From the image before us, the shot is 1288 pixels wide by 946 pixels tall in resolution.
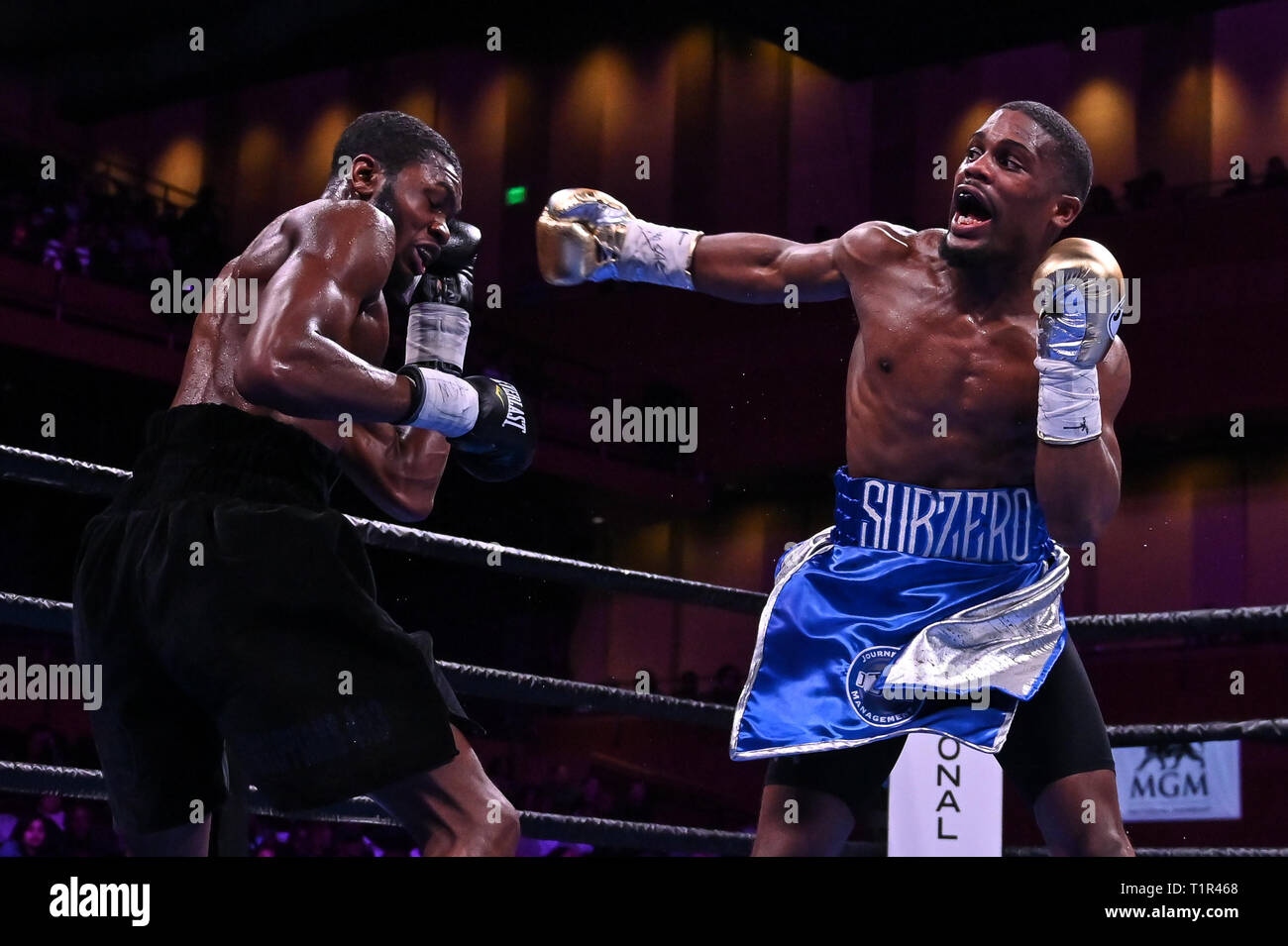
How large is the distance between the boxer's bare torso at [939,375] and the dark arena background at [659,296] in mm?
5534

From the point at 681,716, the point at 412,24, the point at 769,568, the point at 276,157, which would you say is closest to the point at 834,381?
the point at 769,568

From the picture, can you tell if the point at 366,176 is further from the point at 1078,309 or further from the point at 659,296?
the point at 659,296

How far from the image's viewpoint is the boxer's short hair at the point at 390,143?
208 cm

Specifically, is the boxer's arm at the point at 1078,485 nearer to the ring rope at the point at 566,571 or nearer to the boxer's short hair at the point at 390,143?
the ring rope at the point at 566,571

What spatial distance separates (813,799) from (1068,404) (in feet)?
2.12

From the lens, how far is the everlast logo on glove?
2057mm

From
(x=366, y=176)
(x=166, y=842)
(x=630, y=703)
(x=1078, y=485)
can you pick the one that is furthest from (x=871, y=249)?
(x=166, y=842)

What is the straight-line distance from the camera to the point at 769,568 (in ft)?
33.8

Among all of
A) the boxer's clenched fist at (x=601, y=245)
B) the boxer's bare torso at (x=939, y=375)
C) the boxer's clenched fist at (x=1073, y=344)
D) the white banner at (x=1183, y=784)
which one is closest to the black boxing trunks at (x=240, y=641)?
the boxer's clenched fist at (x=601, y=245)

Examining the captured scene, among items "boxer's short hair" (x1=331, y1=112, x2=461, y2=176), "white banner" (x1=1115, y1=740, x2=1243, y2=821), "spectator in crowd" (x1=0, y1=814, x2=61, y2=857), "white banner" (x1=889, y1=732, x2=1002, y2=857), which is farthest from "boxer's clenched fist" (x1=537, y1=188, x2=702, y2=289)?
"white banner" (x1=1115, y1=740, x2=1243, y2=821)

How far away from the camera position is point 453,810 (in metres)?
1.79

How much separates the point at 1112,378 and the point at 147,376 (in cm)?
760

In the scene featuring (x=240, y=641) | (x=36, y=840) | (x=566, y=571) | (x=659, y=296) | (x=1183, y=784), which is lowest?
(x=36, y=840)
